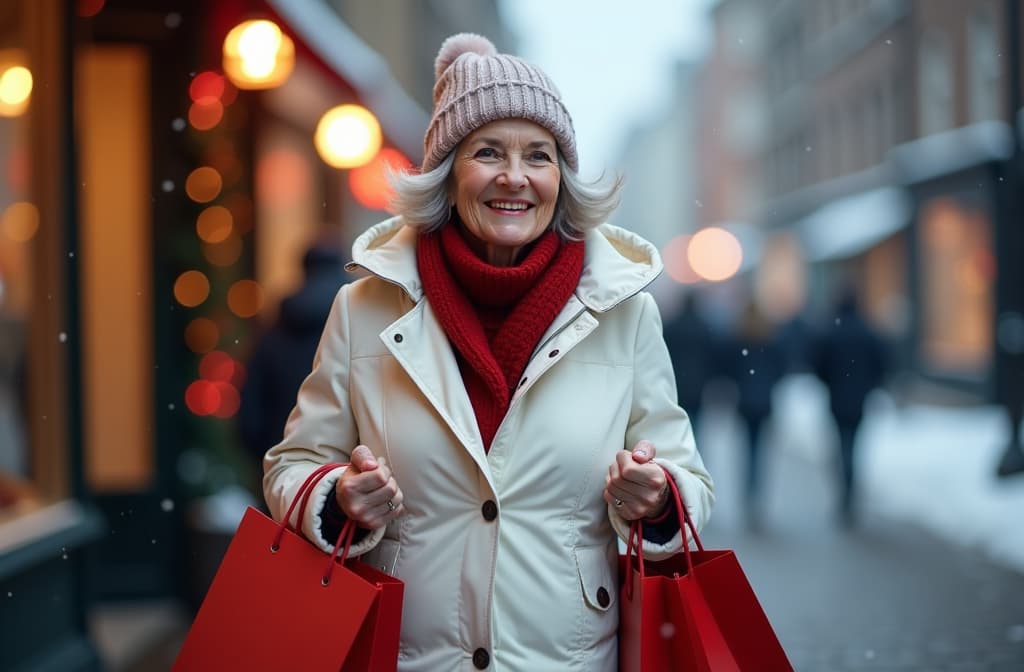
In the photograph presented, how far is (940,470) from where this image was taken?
440 inches

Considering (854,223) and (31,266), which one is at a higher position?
(854,223)

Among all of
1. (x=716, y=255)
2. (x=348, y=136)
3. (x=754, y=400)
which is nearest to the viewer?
(x=348, y=136)

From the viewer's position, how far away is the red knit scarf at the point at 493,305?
7.49 feet

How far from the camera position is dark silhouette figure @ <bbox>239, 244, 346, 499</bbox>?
5203 millimetres

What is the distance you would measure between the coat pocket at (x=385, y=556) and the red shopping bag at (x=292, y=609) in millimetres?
58

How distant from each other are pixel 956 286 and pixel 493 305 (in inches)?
715

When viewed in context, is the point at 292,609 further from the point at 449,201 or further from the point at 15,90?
the point at 15,90

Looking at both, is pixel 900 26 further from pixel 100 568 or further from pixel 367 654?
pixel 367 654

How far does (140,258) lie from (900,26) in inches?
423

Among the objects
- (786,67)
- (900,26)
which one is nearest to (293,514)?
(900,26)

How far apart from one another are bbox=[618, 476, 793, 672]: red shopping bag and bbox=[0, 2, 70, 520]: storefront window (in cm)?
353

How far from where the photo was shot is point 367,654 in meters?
2.08

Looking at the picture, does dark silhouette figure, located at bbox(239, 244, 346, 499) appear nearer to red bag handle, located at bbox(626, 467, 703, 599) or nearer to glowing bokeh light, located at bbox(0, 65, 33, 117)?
glowing bokeh light, located at bbox(0, 65, 33, 117)

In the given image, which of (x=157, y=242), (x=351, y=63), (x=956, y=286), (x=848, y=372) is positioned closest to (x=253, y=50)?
(x=157, y=242)
